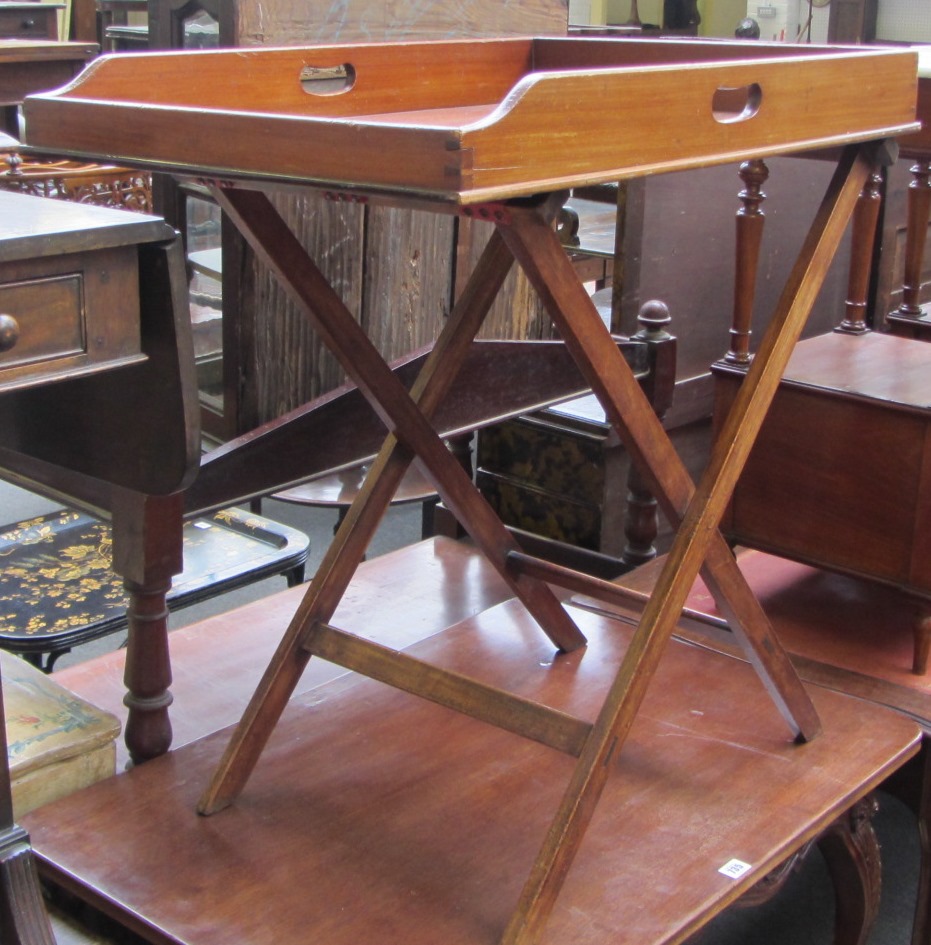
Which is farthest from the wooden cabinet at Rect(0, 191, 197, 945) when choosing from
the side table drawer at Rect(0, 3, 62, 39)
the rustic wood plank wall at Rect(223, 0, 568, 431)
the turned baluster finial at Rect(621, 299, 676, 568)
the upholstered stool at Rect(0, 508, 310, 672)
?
the side table drawer at Rect(0, 3, 62, 39)

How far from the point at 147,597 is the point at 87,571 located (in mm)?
829

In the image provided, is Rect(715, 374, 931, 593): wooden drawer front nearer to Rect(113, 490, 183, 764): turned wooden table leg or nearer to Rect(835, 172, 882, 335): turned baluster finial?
Rect(835, 172, 882, 335): turned baluster finial

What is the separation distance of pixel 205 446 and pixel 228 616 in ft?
3.36

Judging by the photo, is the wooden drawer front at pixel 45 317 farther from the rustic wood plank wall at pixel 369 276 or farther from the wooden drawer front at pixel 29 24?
the wooden drawer front at pixel 29 24

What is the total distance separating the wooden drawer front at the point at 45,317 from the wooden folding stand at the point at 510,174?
161 millimetres

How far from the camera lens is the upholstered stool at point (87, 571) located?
2076 millimetres

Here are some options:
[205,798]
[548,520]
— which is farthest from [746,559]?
[205,798]

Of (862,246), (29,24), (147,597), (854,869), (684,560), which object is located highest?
(29,24)

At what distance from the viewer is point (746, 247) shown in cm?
204

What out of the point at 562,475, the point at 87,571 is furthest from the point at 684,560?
the point at 562,475

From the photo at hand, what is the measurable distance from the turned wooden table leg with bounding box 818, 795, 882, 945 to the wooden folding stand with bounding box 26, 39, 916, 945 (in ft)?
0.44

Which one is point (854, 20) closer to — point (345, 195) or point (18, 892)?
point (345, 195)

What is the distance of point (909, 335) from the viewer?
2.57m

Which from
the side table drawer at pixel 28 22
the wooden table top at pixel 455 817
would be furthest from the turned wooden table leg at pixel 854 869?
the side table drawer at pixel 28 22
